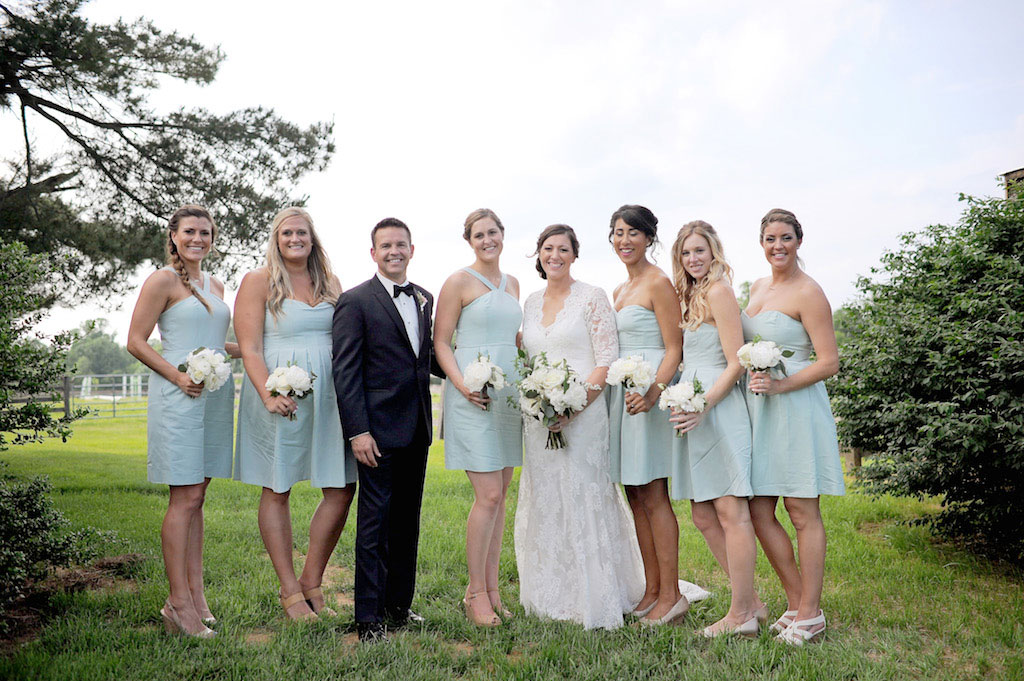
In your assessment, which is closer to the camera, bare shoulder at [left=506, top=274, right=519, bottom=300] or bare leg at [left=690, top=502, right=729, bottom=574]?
bare leg at [left=690, top=502, right=729, bottom=574]

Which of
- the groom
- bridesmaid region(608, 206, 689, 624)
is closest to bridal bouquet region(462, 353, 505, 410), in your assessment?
the groom

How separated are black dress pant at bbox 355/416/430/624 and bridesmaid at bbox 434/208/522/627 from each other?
0.32 m

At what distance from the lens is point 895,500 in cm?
962

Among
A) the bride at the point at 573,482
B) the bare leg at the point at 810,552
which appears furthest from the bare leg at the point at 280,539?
the bare leg at the point at 810,552

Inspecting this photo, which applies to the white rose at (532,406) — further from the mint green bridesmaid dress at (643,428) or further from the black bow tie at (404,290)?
the black bow tie at (404,290)

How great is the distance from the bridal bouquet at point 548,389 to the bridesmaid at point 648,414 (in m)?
0.43

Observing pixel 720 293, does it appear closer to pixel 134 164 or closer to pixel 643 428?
pixel 643 428

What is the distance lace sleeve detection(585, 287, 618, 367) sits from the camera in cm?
520

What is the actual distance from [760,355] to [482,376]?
1.79 metres

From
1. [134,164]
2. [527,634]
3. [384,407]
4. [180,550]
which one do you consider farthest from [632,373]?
[134,164]

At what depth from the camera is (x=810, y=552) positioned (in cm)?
480

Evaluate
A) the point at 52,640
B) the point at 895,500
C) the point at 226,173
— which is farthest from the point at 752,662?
the point at 226,173

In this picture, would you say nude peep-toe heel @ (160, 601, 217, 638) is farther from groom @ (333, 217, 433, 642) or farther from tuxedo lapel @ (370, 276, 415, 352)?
tuxedo lapel @ (370, 276, 415, 352)

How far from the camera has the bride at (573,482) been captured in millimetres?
5211
